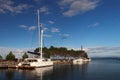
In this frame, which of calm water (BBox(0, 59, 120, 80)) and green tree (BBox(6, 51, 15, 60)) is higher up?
green tree (BBox(6, 51, 15, 60))

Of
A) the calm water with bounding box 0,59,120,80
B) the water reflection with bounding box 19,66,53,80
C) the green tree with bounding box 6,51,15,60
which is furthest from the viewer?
the green tree with bounding box 6,51,15,60

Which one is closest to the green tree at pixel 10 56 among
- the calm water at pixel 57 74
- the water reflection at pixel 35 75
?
the calm water at pixel 57 74

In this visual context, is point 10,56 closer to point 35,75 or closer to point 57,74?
point 57,74

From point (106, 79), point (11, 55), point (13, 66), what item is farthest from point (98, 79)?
point (11, 55)

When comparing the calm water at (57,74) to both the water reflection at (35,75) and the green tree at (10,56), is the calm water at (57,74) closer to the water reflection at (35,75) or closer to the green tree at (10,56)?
the water reflection at (35,75)

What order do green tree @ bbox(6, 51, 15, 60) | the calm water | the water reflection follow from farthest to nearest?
1. green tree @ bbox(6, 51, 15, 60)
2. the calm water
3. the water reflection

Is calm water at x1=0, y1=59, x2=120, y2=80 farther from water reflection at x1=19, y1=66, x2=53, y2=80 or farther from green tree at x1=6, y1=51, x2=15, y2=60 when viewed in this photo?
green tree at x1=6, y1=51, x2=15, y2=60

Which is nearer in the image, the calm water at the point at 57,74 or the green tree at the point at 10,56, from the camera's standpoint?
the calm water at the point at 57,74

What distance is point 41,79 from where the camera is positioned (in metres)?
53.1

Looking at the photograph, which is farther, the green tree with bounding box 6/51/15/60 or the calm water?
the green tree with bounding box 6/51/15/60

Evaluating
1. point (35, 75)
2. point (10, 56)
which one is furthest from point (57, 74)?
point (10, 56)

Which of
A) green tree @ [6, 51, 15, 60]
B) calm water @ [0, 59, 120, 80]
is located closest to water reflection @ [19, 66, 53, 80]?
calm water @ [0, 59, 120, 80]

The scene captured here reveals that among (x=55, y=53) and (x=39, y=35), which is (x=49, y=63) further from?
(x=55, y=53)

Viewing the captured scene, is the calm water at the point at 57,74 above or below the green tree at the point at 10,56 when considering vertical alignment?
below
